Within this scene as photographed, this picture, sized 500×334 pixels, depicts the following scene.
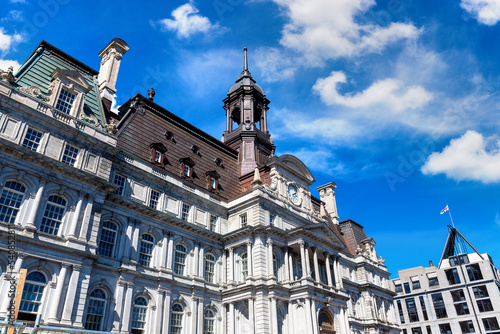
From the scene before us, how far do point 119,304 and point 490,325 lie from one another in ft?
243

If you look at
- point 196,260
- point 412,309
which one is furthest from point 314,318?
point 412,309

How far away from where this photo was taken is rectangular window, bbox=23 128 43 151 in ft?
80.4

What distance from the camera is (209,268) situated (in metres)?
35.6

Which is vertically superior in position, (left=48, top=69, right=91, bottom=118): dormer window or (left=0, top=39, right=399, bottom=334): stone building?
(left=48, top=69, right=91, bottom=118): dormer window

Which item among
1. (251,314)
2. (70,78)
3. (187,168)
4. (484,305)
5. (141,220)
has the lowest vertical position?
(251,314)

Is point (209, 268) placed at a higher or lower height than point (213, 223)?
lower

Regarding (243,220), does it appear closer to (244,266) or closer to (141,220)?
(244,266)

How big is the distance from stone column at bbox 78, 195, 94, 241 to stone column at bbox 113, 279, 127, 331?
194 inches

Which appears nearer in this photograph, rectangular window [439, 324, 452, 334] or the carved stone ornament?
the carved stone ornament

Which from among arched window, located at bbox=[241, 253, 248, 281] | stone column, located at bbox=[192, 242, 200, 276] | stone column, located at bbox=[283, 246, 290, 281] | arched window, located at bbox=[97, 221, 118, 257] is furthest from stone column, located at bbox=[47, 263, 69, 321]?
stone column, located at bbox=[283, 246, 290, 281]

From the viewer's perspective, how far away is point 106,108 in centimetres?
3419

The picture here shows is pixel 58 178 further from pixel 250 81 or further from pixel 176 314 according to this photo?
pixel 250 81

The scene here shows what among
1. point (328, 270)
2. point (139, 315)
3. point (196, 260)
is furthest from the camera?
point (328, 270)

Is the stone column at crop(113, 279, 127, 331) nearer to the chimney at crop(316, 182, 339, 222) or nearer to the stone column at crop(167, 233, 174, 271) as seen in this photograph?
the stone column at crop(167, 233, 174, 271)
